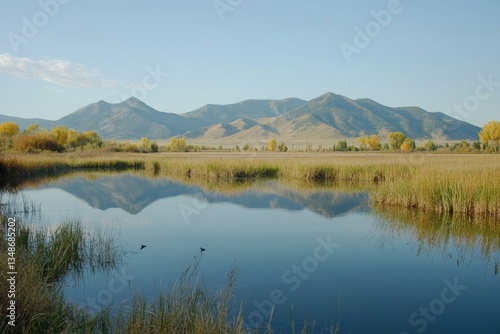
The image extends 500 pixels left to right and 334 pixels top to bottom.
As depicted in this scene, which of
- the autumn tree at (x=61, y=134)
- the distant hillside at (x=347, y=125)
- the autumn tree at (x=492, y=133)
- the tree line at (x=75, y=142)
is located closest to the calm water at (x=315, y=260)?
the tree line at (x=75, y=142)

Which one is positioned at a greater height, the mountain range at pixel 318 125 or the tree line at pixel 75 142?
the mountain range at pixel 318 125

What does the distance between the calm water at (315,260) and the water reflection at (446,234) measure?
0.09 feet

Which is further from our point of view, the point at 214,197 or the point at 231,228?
the point at 214,197

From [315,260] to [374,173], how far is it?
51.1ft

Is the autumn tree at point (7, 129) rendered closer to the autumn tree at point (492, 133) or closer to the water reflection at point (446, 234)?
the water reflection at point (446, 234)

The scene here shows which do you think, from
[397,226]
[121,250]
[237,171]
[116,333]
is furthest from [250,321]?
[237,171]

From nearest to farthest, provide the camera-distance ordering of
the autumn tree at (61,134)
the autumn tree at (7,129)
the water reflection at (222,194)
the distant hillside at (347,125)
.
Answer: the water reflection at (222,194) < the autumn tree at (61,134) < the autumn tree at (7,129) < the distant hillside at (347,125)

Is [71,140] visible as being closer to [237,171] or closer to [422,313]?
[237,171]

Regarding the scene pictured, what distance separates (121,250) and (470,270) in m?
6.51

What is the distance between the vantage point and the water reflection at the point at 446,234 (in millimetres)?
8422

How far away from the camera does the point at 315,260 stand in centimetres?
809

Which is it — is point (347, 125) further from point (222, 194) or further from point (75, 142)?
point (222, 194)

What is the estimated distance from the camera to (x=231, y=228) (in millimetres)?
11102

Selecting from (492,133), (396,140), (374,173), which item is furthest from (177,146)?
(374,173)
